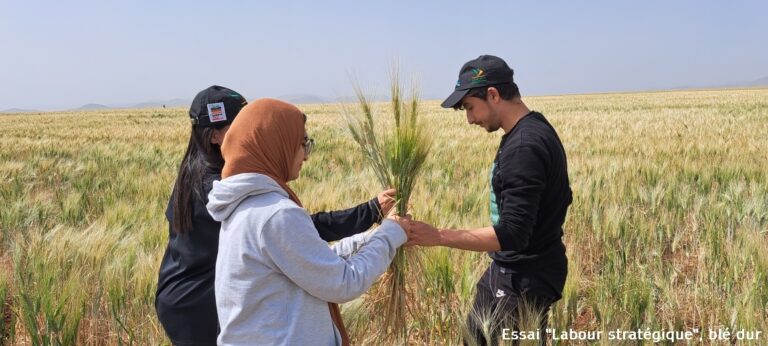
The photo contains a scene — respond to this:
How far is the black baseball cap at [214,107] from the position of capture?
2.00m

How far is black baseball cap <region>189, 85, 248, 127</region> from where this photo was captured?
2.00 metres

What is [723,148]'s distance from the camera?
23.3 feet

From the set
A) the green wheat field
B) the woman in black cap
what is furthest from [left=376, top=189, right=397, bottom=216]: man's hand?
the green wheat field

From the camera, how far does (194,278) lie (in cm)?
186

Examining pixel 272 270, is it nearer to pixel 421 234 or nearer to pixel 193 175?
pixel 421 234

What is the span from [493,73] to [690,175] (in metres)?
4.19

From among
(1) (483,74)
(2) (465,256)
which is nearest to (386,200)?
(1) (483,74)

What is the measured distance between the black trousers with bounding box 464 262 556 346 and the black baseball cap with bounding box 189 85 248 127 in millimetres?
1149

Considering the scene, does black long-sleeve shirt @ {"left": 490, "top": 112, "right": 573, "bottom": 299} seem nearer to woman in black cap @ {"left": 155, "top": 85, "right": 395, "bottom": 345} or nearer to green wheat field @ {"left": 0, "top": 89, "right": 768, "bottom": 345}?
green wheat field @ {"left": 0, "top": 89, "right": 768, "bottom": 345}

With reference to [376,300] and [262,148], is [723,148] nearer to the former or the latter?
[376,300]

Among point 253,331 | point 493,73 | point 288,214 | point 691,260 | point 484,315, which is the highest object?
point 493,73

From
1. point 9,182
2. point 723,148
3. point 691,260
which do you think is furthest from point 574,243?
point 9,182

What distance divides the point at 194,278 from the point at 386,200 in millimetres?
725

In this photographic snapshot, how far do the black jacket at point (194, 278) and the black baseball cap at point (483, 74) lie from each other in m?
0.50
